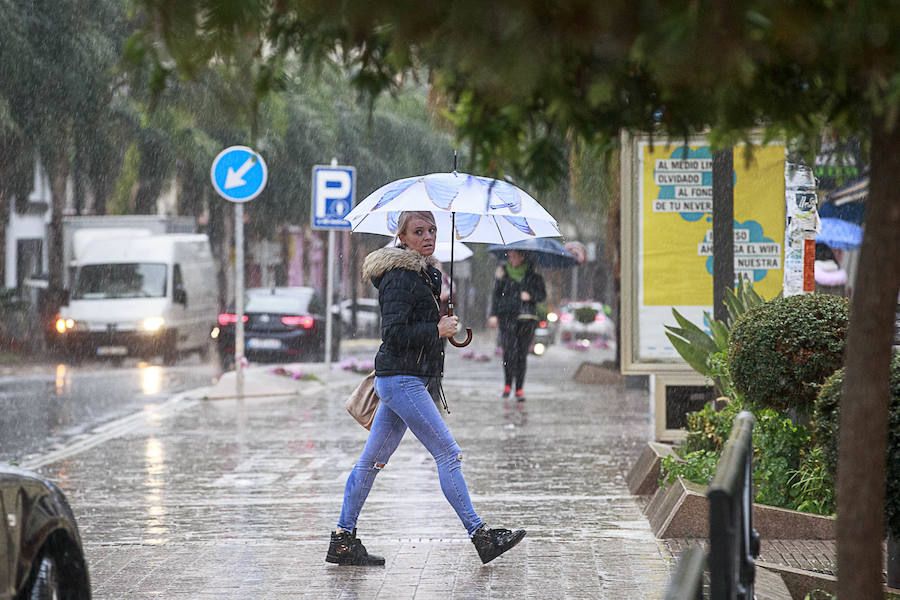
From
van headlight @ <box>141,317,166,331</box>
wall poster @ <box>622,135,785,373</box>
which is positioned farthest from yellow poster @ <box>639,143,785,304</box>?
van headlight @ <box>141,317,166,331</box>

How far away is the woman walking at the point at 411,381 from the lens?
718 cm

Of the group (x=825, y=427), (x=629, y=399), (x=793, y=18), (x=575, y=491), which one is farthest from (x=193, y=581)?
(x=629, y=399)

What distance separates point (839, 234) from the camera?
1920 cm

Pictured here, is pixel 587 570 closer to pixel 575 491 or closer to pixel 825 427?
pixel 825 427

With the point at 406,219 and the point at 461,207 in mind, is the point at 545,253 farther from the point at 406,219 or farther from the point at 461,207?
the point at 406,219

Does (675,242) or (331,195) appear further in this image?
(331,195)

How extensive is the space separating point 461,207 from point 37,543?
11.7 feet

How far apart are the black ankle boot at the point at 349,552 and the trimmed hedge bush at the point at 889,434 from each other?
2427mm

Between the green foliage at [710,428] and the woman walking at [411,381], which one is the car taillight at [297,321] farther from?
the woman walking at [411,381]

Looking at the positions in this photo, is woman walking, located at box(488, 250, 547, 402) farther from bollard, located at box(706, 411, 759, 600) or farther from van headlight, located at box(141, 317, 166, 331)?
bollard, located at box(706, 411, 759, 600)

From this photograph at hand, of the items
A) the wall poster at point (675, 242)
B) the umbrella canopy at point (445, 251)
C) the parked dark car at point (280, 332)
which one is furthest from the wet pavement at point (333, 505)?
the parked dark car at point (280, 332)

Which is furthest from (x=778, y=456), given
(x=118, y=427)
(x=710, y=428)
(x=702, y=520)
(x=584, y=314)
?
(x=584, y=314)

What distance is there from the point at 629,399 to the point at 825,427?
13404mm

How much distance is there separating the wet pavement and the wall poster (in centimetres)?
113
